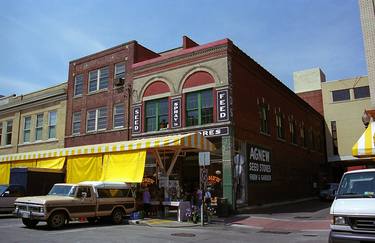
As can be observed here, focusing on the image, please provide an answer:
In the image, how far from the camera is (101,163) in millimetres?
22203

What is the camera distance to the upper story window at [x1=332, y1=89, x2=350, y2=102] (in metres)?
46.9

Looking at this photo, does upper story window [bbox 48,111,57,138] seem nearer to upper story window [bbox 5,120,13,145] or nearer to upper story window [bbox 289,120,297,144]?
upper story window [bbox 5,120,13,145]

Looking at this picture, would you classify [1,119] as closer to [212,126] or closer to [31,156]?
[31,156]

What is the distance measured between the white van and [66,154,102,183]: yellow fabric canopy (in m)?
16.1

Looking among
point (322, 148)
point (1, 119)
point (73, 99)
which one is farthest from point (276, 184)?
point (1, 119)

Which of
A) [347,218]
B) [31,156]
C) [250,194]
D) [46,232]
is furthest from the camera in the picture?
[31,156]

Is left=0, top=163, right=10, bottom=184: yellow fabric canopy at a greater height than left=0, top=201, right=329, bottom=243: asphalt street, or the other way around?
left=0, top=163, right=10, bottom=184: yellow fabric canopy

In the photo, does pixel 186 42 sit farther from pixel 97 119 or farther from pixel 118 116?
pixel 97 119

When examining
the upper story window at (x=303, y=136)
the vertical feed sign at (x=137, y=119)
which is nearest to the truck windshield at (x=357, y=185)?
the vertical feed sign at (x=137, y=119)

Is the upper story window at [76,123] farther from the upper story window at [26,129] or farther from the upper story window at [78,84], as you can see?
the upper story window at [26,129]

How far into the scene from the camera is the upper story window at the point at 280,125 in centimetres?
3099

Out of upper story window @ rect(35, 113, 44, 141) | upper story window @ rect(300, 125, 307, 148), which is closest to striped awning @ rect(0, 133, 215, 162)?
upper story window @ rect(35, 113, 44, 141)

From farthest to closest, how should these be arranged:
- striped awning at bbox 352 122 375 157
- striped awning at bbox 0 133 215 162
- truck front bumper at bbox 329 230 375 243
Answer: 1. striped awning at bbox 0 133 215 162
2. striped awning at bbox 352 122 375 157
3. truck front bumper at bbox 329 230 375 243

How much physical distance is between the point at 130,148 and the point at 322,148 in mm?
33145
